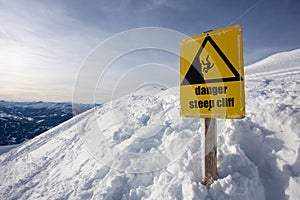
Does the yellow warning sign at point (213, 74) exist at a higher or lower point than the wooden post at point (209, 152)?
higher

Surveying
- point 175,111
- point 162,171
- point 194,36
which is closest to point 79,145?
point 175,111

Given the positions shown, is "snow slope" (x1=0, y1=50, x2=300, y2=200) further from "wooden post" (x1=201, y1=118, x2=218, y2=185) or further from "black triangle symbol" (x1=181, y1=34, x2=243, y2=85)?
"black triangle symbol" (x1=181, y1=34, x2=243, y2=85)

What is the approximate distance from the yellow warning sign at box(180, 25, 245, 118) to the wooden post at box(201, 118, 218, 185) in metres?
0.17

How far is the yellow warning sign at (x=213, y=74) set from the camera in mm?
1917

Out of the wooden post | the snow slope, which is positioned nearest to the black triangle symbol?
the wooden post

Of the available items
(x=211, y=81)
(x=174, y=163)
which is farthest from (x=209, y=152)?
(x=174, y=163)

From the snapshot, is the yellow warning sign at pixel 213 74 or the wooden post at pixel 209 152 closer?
the yellow warning sign at pixel 213 74

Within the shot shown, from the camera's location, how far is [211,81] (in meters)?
2.10

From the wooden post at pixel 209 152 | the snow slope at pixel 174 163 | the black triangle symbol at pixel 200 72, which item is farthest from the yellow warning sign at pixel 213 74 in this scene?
the snow slope at pixel 174 163

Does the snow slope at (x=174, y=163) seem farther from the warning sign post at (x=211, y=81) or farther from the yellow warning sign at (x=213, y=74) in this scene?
the yellow warning sign at (x=213, y=74)

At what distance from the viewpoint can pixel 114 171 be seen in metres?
3.70

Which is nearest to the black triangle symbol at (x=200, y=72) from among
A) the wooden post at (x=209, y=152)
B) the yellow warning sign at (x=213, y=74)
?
the yellow warning sign at (x=213, y=74)

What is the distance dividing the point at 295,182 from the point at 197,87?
1.72 m

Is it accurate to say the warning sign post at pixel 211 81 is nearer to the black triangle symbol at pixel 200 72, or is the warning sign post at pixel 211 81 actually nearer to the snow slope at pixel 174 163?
the black triangle symbol at pixel 200 72
